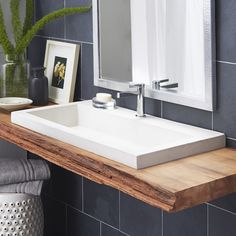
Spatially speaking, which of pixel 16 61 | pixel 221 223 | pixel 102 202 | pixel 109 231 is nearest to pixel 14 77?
pixel 16 61

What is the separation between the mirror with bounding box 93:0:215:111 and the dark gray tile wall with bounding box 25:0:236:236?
47 mm

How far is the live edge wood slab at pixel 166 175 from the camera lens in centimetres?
186

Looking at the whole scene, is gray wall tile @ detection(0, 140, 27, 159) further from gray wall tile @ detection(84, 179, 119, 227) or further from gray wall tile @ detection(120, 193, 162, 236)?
gray wall tile @ detection(120, 193, 162, 236)

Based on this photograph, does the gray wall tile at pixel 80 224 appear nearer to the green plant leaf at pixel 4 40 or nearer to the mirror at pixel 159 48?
the mirror at pixel 159 48

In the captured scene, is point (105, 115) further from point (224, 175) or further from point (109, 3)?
point (224, 175)

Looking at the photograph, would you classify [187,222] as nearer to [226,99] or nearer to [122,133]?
[122,133]

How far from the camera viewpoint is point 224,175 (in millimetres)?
1967

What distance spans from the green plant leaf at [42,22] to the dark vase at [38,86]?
14 centimetres

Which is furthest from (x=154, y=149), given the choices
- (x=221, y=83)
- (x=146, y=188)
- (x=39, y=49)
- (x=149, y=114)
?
(x=39, y=49)

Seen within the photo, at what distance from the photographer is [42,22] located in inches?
116

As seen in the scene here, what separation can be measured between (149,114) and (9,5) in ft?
3.31

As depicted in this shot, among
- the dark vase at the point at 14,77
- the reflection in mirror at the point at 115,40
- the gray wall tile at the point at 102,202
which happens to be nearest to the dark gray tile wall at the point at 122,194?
the gray wall tile at the point at 102,202

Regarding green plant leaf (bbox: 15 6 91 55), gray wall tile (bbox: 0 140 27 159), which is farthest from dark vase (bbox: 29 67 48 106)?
gray wall tile (bbox: 0 140 27 159)

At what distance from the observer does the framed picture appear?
2938 millimetres
